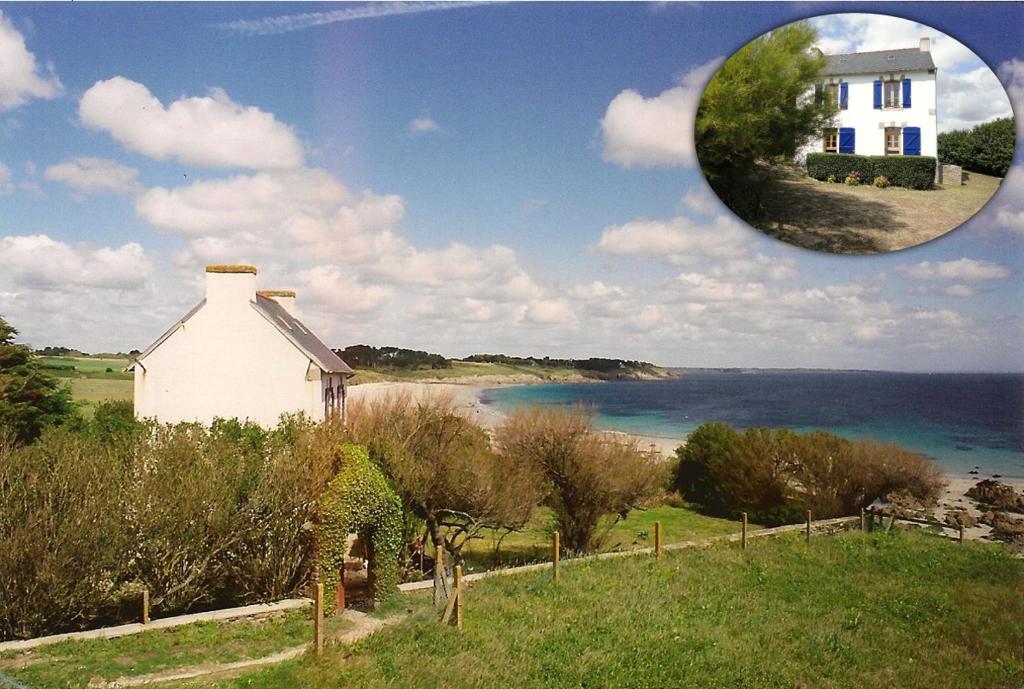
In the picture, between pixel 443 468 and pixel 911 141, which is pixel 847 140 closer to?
pixel 911 141

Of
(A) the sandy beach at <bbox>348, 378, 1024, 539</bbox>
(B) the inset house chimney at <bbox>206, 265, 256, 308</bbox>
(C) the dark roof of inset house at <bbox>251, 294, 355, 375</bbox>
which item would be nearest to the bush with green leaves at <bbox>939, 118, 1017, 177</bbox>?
(A) the sandy beach at <bbox>348, 378, 1024, 539</bbox>

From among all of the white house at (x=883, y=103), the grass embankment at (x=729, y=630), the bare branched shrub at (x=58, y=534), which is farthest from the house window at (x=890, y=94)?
the bare branched shrub at (x=58, y=534)

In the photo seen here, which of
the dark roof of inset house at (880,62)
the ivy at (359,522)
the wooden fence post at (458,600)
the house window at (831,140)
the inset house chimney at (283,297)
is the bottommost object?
the wooden fence post at (458,600)

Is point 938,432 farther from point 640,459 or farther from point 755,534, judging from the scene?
point 640,459

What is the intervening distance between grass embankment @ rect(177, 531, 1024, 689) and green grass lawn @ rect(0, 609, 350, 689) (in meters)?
0.43

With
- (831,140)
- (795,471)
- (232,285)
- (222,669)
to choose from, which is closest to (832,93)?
(831,140)

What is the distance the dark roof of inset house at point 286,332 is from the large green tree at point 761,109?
220 cm

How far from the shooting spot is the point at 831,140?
3439mm

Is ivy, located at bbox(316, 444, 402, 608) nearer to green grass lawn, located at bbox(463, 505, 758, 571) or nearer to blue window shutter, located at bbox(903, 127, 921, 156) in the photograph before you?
green grass lawn, located at bbox(463, 505, 758, 571)

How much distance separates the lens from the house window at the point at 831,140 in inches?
135

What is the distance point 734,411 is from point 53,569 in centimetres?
525

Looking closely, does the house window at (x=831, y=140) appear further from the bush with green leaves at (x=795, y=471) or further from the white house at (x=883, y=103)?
the bush with green leaves at (x=795, y=471)

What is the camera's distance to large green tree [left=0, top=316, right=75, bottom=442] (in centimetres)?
564

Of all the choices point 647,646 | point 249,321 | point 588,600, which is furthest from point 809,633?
point 249,321
